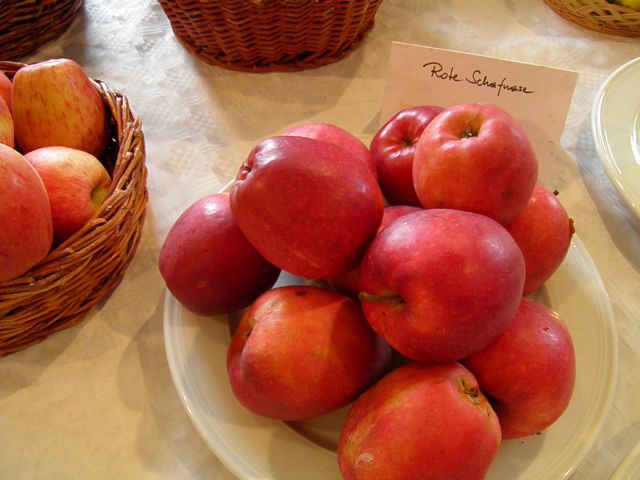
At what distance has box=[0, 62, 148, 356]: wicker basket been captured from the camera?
1.56 feet

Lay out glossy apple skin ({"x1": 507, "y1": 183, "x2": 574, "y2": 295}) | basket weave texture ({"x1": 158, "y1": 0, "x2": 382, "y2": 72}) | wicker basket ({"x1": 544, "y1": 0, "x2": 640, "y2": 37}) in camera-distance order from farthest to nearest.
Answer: wicker basket ({"x1": 544, "y1": 0, "x2": 640, "y2": 37}) < basket weave texture ({"x1": 158, "y1": 0, "x2": 382, "y2": 72}) < glossy apple skin ({"x1": 507, "y1": 183, "x2": 574, "y2": 295})

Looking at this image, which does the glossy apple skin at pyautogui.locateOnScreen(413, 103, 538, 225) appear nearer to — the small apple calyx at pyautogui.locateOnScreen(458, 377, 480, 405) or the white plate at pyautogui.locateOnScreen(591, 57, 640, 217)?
the small apple calyx at pyautogui.locateOnScreen(458, 377, 480, 405)

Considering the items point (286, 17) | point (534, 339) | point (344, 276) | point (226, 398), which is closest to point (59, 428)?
point (226, 398)

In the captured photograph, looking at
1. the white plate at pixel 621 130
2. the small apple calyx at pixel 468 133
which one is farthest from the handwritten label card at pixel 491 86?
the small apple calyx at pixel 468 133

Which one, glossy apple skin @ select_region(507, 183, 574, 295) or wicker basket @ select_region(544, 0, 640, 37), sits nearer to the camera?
glossy apple skin @ select_region(507, 183, 574, 295)

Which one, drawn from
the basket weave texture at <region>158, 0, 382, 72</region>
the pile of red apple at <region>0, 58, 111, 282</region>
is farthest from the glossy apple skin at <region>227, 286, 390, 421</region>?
the basket weave texture at <region>158, 0, 382, 72</region>

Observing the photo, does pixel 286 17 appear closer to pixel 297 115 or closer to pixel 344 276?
pixel 297 115

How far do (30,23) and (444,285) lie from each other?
0.78 metres

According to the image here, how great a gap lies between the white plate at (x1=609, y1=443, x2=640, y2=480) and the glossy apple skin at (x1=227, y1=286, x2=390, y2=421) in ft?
0.69

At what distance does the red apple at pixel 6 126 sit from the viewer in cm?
57

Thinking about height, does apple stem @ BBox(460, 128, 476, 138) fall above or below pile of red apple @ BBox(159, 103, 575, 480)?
above

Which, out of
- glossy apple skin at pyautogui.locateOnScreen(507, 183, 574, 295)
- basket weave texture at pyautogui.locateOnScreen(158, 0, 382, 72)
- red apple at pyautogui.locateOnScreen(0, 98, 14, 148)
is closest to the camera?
glossy apple skin at pyautogui.locateOnScreen(507, 183, 574, 295)

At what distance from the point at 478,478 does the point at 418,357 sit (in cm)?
9

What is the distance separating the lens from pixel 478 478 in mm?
373
